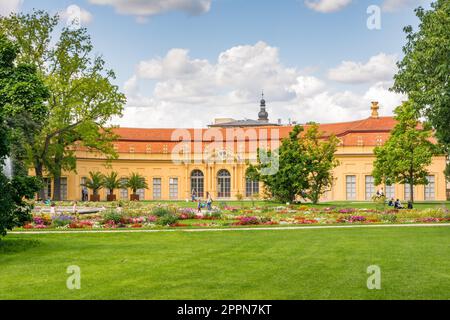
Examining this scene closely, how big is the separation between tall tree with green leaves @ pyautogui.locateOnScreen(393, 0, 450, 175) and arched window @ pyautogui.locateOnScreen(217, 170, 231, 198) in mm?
45059

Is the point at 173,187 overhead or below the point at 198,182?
below

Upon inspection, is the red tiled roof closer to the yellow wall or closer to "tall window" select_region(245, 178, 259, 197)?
the yellow wall

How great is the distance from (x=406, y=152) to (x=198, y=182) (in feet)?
96.9

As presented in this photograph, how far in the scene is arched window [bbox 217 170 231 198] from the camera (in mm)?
72375

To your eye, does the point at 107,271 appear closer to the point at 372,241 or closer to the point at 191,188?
the point at 372,241

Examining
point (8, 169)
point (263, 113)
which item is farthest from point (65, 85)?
point (263, 113)

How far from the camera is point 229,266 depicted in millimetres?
13375

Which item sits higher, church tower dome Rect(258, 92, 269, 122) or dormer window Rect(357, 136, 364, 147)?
church tower dome Rect(258, 92, 269, 122)

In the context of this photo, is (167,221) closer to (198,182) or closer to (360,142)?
(360,142)

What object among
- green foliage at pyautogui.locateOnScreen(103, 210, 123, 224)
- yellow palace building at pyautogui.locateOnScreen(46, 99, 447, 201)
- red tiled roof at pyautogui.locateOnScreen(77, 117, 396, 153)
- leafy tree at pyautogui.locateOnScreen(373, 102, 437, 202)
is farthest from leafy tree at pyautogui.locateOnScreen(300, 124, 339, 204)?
green foliage at pyautogui.locateOnScreen(103, 210, 123, 224)

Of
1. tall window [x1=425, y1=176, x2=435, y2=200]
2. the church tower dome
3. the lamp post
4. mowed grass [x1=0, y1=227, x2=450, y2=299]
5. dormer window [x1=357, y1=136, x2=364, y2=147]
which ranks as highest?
the church tower dome

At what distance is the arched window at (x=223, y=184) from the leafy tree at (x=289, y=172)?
2463cm

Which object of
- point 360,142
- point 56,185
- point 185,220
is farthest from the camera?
point 360,142
